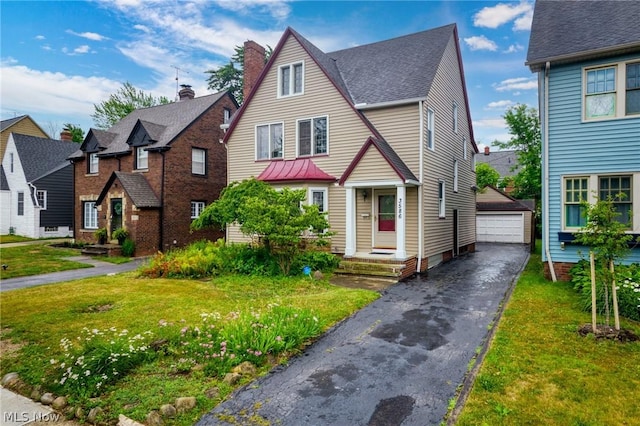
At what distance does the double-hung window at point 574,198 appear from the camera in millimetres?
9820

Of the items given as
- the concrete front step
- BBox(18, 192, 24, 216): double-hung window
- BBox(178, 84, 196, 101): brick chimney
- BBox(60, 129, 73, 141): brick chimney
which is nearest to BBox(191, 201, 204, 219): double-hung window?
BBox(178, 84, 196, 101): brick chimney

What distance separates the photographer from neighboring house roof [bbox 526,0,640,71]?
929cm

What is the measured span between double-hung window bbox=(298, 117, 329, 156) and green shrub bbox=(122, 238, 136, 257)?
930cm

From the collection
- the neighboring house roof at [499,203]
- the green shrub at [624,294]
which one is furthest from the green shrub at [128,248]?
the neighboring house roof at [499,203]

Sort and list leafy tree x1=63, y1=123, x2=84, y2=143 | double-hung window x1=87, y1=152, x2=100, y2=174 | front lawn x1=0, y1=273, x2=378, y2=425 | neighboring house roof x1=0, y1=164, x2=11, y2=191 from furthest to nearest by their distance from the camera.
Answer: leafy tree x1=63, y1=123, x2=84, y2=143, neighboring house roof x1=0, y1=164, x2=11, y2=191, double-hung window x1=87, y1=152, x2=100, y2=174, front lawn x1=0, y1=273, x2=378, y2=425

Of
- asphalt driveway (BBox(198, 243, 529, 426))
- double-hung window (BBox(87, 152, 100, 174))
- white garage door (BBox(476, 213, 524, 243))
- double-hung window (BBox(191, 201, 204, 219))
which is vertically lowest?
asphalt driveway (BBox(198, 243, 529, 426))

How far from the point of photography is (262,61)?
17.4 m

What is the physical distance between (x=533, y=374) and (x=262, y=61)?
669 inches

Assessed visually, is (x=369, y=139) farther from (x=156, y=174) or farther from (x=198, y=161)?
(x=156, y=174)

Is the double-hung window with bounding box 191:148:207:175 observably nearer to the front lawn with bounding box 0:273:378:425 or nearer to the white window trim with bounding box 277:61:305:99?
the white window trim with bounding box 277:61:305:99

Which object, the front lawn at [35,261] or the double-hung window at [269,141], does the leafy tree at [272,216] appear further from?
the front lawn at [35,261]

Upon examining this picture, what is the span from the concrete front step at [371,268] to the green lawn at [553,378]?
14.1 feet

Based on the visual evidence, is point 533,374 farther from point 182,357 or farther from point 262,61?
point 262,61

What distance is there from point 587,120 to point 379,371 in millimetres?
9551
